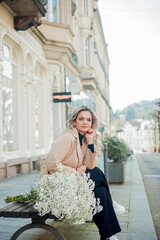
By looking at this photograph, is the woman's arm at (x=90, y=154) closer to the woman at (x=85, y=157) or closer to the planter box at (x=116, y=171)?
the woman at (x=85, y=157)

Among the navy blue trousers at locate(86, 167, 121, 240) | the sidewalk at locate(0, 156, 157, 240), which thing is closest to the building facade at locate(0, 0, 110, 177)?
the sidewalk at locate(0, 156, 157, 240)

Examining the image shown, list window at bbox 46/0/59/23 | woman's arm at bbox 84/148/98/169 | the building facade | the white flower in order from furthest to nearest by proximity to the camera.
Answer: window at bbox 46/0/59/23 < the building facade < woman's arm at bbox 84/148/98/169 < the white flower

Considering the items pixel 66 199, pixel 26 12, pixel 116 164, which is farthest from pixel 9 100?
pixel 66 199

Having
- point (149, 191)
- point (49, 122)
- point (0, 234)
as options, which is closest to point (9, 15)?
point (49, 122)

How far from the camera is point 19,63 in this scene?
11.8 meters

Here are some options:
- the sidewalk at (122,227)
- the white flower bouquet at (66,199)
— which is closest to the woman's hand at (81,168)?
the white flower bouquet at (66,199)

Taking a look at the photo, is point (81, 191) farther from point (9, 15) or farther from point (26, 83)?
point (26, 83)

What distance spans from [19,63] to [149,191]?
7.06m

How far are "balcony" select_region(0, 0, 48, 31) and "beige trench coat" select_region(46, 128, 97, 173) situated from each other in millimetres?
7513

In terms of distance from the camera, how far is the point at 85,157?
12.6 feet

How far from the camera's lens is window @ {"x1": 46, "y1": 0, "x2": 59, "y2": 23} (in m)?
14.9

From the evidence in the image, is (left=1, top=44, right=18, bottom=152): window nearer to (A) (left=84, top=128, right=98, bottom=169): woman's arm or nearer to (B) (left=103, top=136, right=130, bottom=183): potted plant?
(B) (left=103, top=136, right=130, bottom=183): potted plant

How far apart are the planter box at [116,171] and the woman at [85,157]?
14.5 ft

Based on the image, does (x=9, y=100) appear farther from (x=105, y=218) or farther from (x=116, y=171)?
(x=105, y=218)
